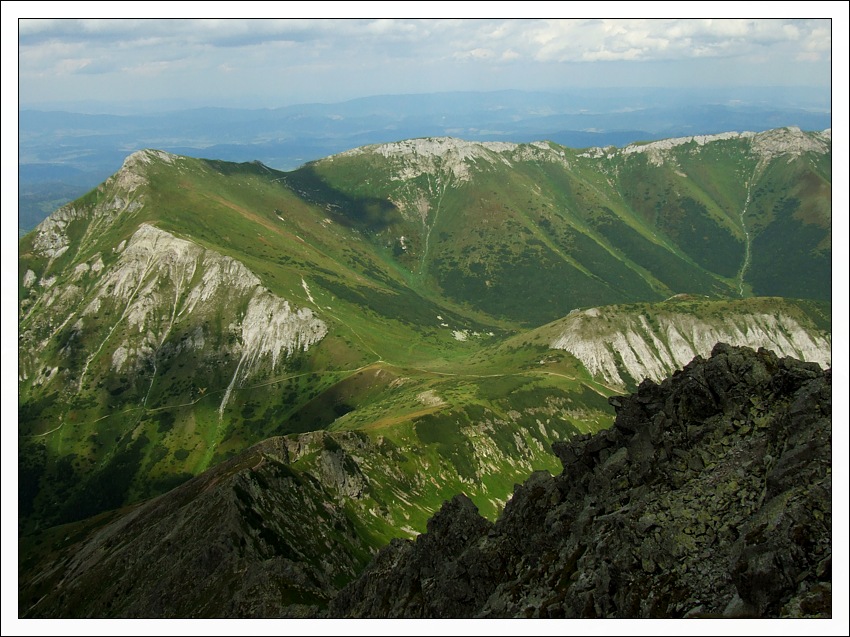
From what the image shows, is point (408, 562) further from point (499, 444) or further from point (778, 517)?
point (499, 444)

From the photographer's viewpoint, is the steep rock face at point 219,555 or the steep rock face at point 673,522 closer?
the steep rock face at point 673,522

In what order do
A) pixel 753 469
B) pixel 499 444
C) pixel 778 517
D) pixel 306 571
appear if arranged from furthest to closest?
pixel 499 444 < pixel 306 571 < pixel 753 469 < pixel 778 517

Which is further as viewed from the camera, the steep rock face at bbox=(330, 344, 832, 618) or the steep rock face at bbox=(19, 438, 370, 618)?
the steep rock face at bbox=(19, 438, 370, 618)

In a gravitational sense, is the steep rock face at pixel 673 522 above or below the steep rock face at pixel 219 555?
above

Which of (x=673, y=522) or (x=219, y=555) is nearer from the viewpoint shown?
(x=673, y=522)

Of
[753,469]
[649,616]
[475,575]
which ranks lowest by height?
[475,575]

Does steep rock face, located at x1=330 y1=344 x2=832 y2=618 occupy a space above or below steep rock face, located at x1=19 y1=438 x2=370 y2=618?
above

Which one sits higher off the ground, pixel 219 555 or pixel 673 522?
pixel 673 522

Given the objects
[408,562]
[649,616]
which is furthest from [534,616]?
[408,562]
